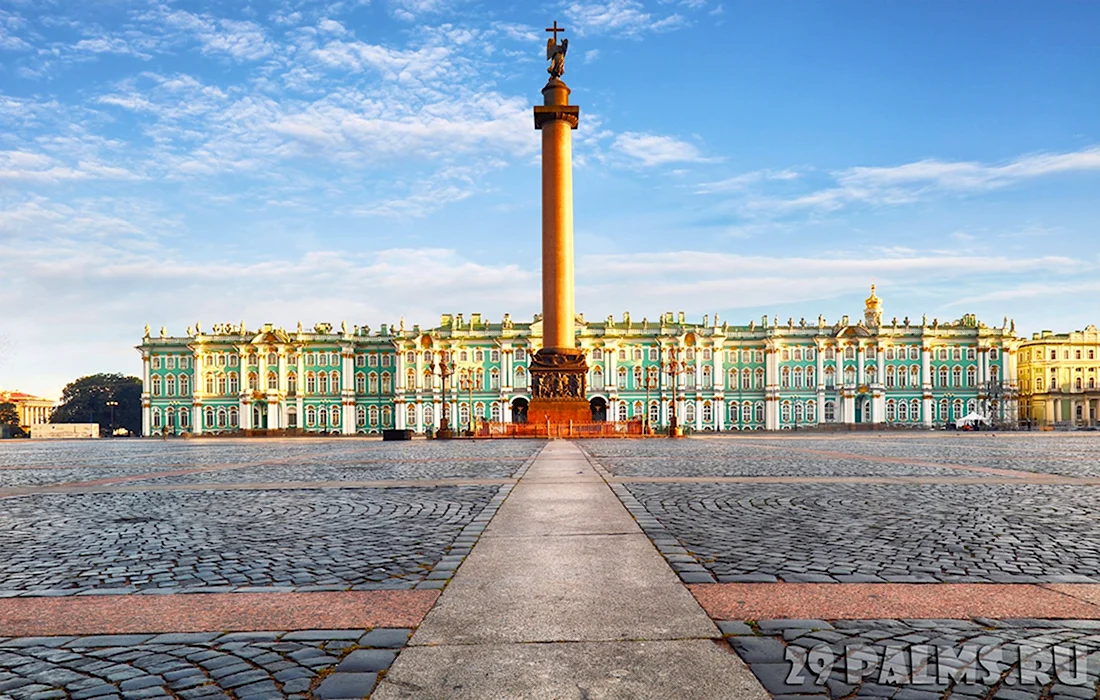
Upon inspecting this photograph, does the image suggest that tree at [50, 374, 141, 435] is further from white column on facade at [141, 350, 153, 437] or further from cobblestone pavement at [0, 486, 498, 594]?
cobblestone pavement at [0, 486, 498, 594]

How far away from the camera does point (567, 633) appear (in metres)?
4.55

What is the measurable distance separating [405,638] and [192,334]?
110m

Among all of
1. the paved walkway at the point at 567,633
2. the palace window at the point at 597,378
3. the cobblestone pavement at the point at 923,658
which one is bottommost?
the cobblestone pavement at the point at 923,658

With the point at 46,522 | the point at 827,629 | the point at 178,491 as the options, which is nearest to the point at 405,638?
the point at 827,629

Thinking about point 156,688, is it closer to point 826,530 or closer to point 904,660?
point 904,660

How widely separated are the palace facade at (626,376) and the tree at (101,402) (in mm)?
24601

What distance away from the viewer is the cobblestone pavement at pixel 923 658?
12.4 feet

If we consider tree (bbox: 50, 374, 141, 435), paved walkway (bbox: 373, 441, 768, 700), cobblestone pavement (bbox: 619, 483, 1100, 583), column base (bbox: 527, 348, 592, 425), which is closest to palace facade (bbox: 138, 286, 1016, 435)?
tree (bbox: 50, 374, 141, 435)

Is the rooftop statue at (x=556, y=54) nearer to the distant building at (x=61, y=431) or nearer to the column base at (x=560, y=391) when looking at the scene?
the column base at (x=560, y=391)

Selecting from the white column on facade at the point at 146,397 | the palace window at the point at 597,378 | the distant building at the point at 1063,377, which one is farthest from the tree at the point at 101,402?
the distant building at the point at 1063,377

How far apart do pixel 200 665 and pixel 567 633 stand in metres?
1.87

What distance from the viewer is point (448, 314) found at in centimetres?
10825

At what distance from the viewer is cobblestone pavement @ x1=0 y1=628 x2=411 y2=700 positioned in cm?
388

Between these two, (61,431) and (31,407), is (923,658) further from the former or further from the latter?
(31,407)
